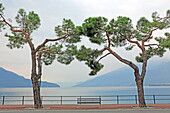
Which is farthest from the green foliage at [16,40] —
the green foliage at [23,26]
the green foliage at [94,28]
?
the green foliage at [94,28]

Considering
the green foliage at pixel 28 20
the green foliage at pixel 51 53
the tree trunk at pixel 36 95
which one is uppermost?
the green foliage at pixel 28 20

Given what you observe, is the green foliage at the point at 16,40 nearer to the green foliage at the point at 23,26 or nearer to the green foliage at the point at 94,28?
the green foliage at the point at 23,26

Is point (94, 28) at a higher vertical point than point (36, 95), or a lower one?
higher

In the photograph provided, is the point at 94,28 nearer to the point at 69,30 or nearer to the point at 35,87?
the point at 69,30

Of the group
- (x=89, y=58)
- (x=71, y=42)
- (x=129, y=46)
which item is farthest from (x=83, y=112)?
(x=129, y=46)

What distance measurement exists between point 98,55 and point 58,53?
3860mm

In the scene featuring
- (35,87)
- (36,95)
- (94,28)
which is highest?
(94,28)

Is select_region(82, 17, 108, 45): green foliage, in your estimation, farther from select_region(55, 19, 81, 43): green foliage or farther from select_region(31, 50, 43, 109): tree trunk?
select_region(31, 50, 43, 109): tree trunk

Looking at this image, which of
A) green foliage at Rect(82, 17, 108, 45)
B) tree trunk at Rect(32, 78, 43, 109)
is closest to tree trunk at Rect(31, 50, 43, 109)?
tree trunk at Rect(32, 78, 43, 109)

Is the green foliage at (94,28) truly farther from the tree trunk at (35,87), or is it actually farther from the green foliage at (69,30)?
the tree trunk at (35,87)

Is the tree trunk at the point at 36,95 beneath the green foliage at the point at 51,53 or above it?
beneath

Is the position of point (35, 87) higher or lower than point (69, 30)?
lower

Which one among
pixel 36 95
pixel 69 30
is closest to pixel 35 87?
pixel 36 95

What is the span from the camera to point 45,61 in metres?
20.4
